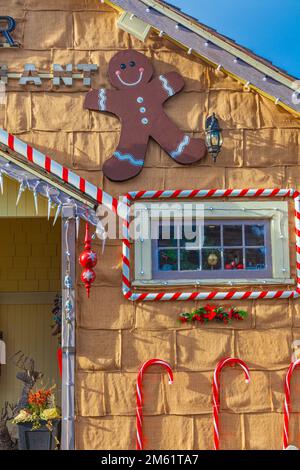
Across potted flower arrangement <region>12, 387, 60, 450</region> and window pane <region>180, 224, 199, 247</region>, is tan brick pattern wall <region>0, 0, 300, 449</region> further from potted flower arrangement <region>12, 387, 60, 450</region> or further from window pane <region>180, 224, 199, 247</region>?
window pane <region>180, 224, 199, 247</region>

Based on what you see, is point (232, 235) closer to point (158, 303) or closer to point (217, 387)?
point (158, 303)

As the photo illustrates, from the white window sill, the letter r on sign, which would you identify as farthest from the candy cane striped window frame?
the letter r on sign

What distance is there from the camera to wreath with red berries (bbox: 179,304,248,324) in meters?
8.74

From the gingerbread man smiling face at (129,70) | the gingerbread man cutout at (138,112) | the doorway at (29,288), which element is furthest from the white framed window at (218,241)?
the doorway at (29,288)

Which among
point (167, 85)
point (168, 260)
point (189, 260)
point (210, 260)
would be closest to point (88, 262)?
point (168, 260)

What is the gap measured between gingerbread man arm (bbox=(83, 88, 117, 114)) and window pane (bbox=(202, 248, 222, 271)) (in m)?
2.08

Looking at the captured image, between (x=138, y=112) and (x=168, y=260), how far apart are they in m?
1.87

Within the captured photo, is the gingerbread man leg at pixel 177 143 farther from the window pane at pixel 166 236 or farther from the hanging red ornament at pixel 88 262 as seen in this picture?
the hanging red ornament at pixel 88 262

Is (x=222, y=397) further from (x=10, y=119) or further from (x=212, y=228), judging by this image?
(x=10, y=119)

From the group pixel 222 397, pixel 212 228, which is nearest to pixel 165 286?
pixel 212 228

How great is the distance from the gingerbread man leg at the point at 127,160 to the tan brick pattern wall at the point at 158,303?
11 centimetres

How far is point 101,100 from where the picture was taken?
29.7 ft

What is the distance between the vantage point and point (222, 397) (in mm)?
8688
